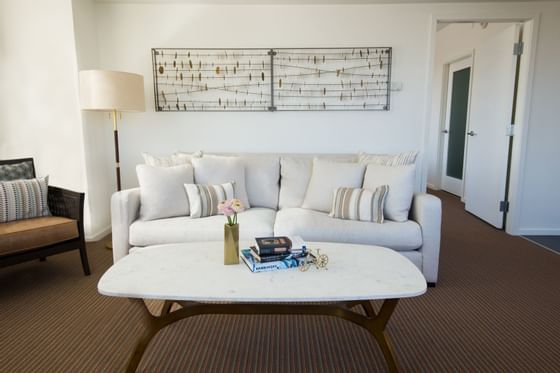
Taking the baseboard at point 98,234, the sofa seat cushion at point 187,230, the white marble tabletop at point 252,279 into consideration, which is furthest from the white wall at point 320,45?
the white marble tabletop at point 252,279

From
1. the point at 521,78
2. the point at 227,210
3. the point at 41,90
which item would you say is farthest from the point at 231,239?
the point at 521,78

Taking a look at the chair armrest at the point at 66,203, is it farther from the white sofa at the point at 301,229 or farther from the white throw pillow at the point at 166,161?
the white throw pillow at the point at 166,161

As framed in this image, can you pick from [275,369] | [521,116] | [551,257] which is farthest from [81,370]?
[521,116]

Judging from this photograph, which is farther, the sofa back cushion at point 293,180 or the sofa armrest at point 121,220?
the sofa back cushion at point 293,180

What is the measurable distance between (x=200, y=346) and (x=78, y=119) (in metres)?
2.39

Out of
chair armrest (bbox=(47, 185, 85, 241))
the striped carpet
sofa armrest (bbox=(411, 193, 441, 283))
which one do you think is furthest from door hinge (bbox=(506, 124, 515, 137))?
chair armrest (bbox=(47, 185, 85, 241))

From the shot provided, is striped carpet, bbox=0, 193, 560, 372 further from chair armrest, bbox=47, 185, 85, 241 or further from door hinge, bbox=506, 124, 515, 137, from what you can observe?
door hinge, bbox=506, 124, 515, 137

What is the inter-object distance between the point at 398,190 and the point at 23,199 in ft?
8.79

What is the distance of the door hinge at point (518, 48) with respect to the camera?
327cm

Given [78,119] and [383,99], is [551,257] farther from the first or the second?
[78,119]

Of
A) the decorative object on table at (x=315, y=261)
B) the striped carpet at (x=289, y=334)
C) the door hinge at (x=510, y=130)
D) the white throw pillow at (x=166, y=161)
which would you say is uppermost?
the door hinge at (x=510, y=130)

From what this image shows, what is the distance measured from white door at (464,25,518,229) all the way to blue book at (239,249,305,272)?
9.76 ft

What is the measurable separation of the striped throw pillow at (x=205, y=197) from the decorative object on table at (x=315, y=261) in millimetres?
1117

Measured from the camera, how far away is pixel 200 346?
1.67 metres
